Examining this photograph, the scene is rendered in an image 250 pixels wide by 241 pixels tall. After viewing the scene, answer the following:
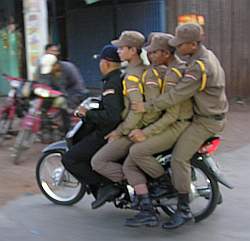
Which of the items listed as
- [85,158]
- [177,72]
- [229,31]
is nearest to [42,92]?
[85,158]

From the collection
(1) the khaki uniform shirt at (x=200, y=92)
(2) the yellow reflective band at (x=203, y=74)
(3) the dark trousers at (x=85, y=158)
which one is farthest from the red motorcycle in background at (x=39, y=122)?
(2) the yellow reflective band at (x=203, y=74)

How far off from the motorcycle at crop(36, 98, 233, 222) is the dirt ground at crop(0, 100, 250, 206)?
550mm

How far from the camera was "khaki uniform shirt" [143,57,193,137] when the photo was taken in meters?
4.93

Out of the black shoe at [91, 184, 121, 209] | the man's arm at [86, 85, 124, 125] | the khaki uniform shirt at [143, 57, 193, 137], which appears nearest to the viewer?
the khaki uniform shirt at [143, 57, 193, 137]

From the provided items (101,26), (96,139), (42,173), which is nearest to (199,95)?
(96,139)

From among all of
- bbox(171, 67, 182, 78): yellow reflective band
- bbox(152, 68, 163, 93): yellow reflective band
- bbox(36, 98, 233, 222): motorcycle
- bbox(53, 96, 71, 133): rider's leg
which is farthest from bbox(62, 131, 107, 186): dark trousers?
bbox(53, 96, 71, 133): rider's leg

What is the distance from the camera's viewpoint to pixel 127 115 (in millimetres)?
5133

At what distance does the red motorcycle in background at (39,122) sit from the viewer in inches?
304

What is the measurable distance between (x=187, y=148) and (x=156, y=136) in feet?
0.97

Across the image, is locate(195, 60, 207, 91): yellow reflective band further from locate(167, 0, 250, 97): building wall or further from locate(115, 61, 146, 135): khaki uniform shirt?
locate(167, 0, 250, 97): building wall

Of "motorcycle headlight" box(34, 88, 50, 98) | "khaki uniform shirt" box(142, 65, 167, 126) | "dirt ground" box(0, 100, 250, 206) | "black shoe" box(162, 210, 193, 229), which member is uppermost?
"khaki uniform shirt" box(142, 65, 167, 126)

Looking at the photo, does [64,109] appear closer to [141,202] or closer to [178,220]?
[141,202]

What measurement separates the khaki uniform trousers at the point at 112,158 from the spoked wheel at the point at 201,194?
0.51m

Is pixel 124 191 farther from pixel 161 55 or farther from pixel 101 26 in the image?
pixel 101 26
